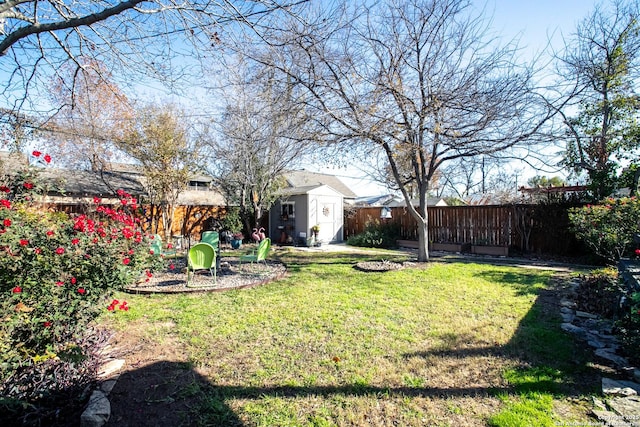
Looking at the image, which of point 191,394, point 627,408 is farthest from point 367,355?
point 627,408

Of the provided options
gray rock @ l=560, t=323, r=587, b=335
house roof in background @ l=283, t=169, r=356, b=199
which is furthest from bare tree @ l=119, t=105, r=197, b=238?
gray rock @ l=560, t=323, r=587, b=335

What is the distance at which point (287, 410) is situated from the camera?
2355 millimetres

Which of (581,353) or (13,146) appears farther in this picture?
(13,146)

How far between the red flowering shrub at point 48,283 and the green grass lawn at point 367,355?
85 centimetres

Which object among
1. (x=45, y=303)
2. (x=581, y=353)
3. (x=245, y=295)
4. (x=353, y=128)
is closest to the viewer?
(x=45, y=303)

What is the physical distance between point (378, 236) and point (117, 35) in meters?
11.4

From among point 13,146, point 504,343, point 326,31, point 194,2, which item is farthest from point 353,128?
point 13,146

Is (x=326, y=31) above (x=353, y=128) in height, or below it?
above

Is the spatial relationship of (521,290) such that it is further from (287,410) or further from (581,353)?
(287,410)

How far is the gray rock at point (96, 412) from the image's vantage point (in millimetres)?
2109

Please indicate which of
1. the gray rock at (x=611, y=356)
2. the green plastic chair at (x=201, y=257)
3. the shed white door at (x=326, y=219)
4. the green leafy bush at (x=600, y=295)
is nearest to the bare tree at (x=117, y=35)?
the green plastic chair at (x=201, y=257)

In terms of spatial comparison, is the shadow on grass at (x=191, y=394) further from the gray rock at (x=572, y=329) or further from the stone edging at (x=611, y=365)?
the gray rock at (x=572, y=329)

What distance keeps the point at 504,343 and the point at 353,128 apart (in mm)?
5145

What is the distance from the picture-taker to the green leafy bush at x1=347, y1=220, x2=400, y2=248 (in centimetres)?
1330
